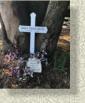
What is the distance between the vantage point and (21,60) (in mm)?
1657

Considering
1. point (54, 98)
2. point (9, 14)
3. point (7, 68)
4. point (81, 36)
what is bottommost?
point (54, 98)

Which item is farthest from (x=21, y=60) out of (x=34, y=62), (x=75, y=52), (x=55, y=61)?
(x=75, y=52)

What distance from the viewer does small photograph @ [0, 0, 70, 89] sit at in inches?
64.9

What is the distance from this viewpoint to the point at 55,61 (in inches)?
65.4

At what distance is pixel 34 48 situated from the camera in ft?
5.43

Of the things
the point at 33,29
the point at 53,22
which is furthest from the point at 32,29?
the point at 53,22

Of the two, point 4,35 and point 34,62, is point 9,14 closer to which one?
point 4,35

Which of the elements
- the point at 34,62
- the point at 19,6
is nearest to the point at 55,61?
the point at 34,62

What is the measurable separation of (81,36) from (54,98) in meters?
0.34

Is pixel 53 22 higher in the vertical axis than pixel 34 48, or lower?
higher

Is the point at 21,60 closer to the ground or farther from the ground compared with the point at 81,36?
closer to the ground

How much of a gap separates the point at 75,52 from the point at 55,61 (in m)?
0.11

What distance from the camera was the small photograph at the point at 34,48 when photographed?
1649mm

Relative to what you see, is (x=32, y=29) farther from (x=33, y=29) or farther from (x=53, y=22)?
(x=53, y=22)
